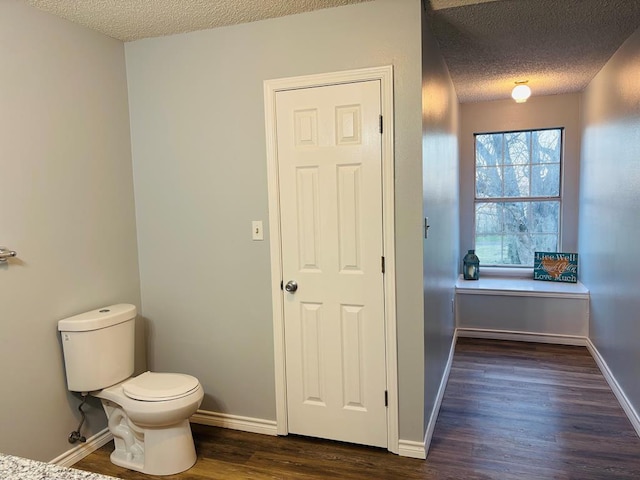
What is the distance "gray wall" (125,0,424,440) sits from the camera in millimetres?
2309

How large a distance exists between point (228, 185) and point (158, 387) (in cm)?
114

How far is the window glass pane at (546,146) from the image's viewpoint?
465 centimetres

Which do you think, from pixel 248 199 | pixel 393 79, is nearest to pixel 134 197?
pixel 248 199

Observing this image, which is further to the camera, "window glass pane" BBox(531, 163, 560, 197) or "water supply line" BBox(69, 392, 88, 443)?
"window glass pane" BBox(531, 163, 560, 197)

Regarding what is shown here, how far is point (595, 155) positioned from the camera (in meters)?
3.80

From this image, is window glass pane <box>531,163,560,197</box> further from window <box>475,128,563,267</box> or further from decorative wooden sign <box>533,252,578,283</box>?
decorative wooden sign <box>533,252,578,283</box>

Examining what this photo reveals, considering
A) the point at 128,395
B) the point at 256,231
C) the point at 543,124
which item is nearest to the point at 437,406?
the point at 256,231

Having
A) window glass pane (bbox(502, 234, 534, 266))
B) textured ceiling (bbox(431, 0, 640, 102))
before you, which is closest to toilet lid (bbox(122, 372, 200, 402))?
textured ceiling (bbox(431, 0, 640, 102))

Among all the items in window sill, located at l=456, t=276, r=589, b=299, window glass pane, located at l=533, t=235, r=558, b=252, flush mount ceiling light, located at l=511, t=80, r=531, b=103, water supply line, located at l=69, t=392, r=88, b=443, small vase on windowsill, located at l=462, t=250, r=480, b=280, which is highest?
flush mount ceiling light, located at l=511, t=80, r=531, b=103

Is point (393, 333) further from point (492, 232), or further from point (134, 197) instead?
point (492, 232)

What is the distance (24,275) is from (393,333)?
5.99ft

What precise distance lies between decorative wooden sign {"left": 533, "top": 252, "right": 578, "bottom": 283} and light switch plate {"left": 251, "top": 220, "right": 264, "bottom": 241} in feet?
10.7

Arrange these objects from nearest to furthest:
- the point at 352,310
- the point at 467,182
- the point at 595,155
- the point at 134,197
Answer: the point at 352,310 → the point at 134,197 → the point at 595,155 → the point at 467,182

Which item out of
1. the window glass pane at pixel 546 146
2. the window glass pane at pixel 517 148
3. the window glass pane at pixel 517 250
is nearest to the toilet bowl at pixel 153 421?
the window glass pane at pixel 517 250
